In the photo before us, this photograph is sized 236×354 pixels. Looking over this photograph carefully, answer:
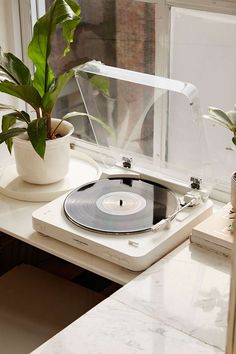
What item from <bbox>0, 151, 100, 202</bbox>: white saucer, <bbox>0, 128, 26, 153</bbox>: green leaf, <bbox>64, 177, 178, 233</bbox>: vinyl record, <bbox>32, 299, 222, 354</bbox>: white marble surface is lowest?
<bbox>32, 299, 222, 354</bbox>: white marble surface

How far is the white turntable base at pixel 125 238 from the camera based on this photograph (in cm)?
161

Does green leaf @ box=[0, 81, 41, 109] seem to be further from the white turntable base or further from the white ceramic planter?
the white turntable base

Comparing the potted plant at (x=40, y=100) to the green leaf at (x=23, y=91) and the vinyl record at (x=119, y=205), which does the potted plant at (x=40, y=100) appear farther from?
the vinyl record at (x=119, y=205)

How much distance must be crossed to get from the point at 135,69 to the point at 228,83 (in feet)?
1.16

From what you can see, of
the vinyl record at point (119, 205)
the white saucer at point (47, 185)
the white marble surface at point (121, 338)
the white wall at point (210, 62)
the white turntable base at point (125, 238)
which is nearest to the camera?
the white marble surface at point (121, 338)

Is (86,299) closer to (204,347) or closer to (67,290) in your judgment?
(67,290)

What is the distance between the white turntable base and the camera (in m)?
1.61

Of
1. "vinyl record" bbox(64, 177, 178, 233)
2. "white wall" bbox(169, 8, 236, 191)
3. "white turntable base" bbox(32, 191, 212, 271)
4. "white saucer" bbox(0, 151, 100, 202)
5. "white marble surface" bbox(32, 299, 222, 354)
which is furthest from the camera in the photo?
"white saucer" bbox(0, 151, 100, 202)

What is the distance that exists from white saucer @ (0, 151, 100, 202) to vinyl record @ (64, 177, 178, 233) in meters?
0.10

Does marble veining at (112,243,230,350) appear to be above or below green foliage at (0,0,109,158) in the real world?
below

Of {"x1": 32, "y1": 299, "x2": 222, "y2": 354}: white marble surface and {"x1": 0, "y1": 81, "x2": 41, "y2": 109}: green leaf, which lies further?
{"x1": 0, "y1": 81, "x2": 41, "y2": 109}: green leaf

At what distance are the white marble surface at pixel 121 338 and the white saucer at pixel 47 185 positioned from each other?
0.58 m

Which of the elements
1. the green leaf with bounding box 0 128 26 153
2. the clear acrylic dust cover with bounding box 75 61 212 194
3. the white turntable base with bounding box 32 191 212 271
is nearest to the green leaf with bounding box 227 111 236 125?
the clear acrylic dust cover with bounding box 75 61 212 194

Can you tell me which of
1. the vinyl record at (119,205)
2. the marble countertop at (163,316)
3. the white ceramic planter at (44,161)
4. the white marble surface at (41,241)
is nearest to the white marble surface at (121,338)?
the marble countertop at (163,316)
